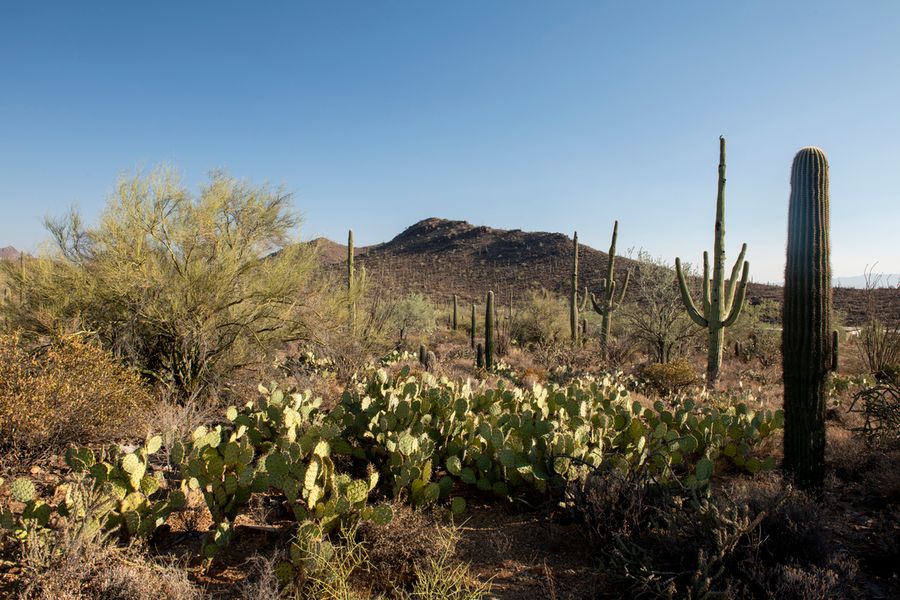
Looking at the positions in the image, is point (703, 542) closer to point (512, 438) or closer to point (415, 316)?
point (512, 438)

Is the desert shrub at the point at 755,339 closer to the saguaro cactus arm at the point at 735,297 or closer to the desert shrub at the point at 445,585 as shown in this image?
the saguaro cactus arm at the point at 735,297

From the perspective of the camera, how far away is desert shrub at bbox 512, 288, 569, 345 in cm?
2464

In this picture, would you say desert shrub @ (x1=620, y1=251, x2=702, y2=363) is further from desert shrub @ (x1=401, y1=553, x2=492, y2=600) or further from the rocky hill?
the rocky hill

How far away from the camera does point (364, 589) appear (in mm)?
3055

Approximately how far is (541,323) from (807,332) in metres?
Answer: 20.4

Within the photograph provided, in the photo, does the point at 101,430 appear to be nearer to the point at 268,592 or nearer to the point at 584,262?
the point at 268,592

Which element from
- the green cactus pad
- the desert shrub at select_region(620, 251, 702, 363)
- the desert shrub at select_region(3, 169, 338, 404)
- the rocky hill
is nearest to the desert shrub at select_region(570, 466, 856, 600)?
Answer: the green cactus pad

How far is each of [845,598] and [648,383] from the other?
959 centimetres

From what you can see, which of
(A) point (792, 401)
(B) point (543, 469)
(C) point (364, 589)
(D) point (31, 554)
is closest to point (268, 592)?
(C) point (364, 589)

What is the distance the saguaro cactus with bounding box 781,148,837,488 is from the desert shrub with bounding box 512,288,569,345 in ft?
56.9

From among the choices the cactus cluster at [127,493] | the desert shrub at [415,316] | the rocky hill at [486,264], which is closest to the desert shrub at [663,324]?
the desert shrub at [415,316]

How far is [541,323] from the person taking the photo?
2556 centimetres

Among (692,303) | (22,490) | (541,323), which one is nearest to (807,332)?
(22,490)

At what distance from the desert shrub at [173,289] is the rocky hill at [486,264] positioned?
28.9 meters
